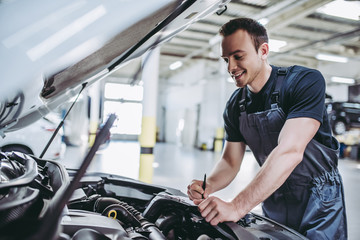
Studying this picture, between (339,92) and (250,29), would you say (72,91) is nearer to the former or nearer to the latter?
(250,29)

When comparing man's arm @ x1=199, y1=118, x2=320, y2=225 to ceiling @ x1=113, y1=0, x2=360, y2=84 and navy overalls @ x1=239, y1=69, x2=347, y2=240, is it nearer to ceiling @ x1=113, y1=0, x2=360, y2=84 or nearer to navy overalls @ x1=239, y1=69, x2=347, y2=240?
navy overalls @ x1=239, y1=69, x2=347, y2=240

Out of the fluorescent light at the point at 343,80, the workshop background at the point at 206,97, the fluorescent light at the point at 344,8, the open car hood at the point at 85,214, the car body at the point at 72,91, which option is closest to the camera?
the open car hood at the point at 85,214

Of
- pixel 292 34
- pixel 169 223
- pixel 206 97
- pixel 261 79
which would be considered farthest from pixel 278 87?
pixel 206 97

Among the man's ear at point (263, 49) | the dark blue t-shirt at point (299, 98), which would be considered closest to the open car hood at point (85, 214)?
the dark blue t-shirt at point (299, 98)

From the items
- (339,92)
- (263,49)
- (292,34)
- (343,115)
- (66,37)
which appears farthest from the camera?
(339,92)

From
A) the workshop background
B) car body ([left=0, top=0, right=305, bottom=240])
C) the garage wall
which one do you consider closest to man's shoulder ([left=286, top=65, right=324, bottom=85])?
car body ([left=0, top=0, right=305, bottom=240])

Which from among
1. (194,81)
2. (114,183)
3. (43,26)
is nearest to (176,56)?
(194,81)

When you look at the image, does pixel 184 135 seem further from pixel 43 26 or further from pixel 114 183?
pixel 43 26

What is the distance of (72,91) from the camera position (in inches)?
47.4

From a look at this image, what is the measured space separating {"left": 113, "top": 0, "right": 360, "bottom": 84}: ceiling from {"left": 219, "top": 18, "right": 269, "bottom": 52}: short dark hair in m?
2.34

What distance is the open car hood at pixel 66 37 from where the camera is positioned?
0.64 m

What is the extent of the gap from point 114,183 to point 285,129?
952 millimetres

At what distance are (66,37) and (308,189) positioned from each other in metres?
1.11

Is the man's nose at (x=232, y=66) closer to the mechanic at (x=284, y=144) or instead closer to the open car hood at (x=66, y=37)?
the mechanic at (x=284, y=144)
